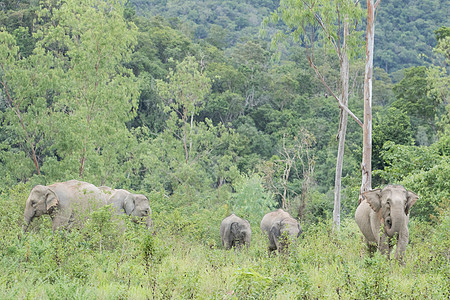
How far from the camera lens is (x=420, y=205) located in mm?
14195

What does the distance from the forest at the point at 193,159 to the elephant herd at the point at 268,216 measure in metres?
0.36

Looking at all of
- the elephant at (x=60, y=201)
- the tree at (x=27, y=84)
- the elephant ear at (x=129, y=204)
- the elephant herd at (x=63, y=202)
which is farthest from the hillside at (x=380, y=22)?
the elephant at (x=60, y=201)

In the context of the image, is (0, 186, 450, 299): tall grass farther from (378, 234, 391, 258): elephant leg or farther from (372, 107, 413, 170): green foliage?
(372, 107, 413, 170): green foliage

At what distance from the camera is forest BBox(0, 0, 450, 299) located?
20.6ft

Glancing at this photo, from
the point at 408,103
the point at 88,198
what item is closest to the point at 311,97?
the point at 408,103

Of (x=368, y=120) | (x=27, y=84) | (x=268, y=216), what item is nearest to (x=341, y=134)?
(x=368, y=120)

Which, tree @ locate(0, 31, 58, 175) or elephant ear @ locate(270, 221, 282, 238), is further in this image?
tree @ locate(0, 31, 58, 175)

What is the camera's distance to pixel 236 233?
13383 mm

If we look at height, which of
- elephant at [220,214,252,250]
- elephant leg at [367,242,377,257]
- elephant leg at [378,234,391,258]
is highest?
elephant leg at [378,234,391,258]

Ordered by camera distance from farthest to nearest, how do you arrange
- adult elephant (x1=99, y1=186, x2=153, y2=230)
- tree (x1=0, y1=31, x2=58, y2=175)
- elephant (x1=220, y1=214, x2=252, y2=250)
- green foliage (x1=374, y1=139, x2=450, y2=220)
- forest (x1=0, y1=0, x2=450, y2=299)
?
tree (x1=0, y1=31, x2=58, y2=175) < elephant (x1=220, y1=214, x2=252, y2=250) < green foliage (x1=374, y1=139, x2=450, y2=220) < adult elephant (x1=99, y1=186, x2=153, y2=230) < forest (x1=0, y1=0, x2=450, y2=299)

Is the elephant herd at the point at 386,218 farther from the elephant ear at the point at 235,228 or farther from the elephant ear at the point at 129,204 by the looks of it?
the elephant ear at the point at 129,204

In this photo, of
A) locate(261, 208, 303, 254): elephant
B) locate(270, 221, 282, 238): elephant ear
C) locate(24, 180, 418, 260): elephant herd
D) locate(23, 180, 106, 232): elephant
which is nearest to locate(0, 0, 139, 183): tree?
locate(24, 180, 418, 260): elephant herd

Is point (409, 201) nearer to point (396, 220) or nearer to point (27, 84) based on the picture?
point (396, 220)

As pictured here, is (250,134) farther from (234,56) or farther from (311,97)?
(234,56)
